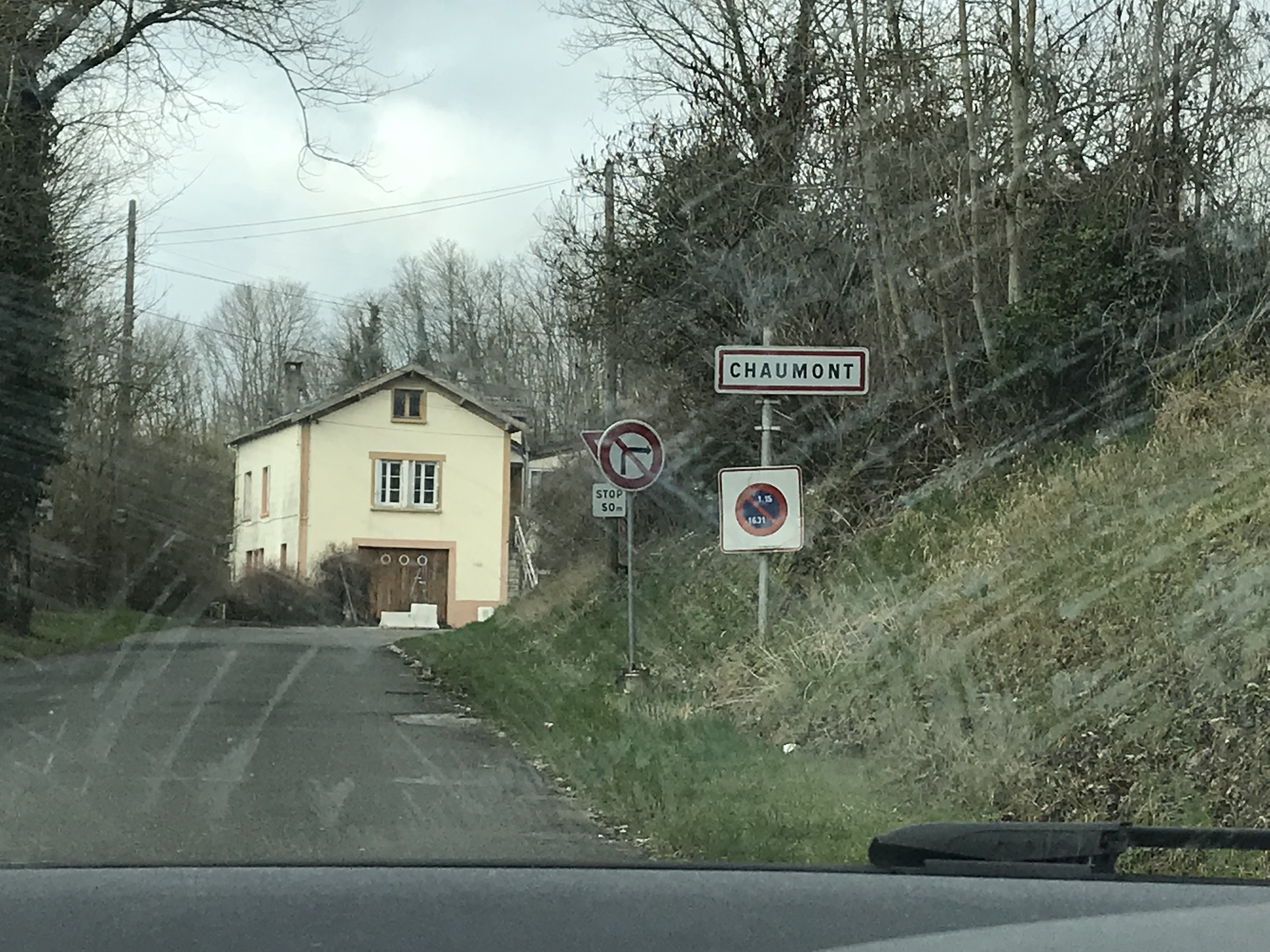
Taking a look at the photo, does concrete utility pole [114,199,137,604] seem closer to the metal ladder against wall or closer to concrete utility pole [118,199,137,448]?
concrete utility pole [118,199,137,448]

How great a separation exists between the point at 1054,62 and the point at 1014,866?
48.1ft

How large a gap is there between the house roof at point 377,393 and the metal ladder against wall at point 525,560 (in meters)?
2.45

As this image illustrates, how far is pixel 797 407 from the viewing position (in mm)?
20719

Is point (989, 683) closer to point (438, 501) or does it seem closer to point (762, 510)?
point (762, 510)

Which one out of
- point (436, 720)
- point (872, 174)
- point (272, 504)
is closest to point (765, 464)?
point (436, 720)

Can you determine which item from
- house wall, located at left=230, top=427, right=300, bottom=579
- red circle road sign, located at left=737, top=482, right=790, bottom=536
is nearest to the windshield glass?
red circle road sign, located at left=737, top=482, right=790, bottom=536

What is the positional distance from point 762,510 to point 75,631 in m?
19.2

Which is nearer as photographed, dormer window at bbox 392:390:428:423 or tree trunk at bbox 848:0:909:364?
tree trunk at bbox 848:0:909:364

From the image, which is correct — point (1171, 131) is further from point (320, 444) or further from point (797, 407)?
point (320, 444)

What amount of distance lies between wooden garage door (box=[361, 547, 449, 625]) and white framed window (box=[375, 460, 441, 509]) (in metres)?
1.36

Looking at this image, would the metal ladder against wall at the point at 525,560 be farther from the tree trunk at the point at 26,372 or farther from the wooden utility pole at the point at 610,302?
the wooden utility pole at the point at 610,302

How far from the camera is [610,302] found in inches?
906

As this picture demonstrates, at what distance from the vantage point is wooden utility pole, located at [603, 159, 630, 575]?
73.5ft

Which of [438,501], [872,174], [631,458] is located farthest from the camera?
[438,501]
